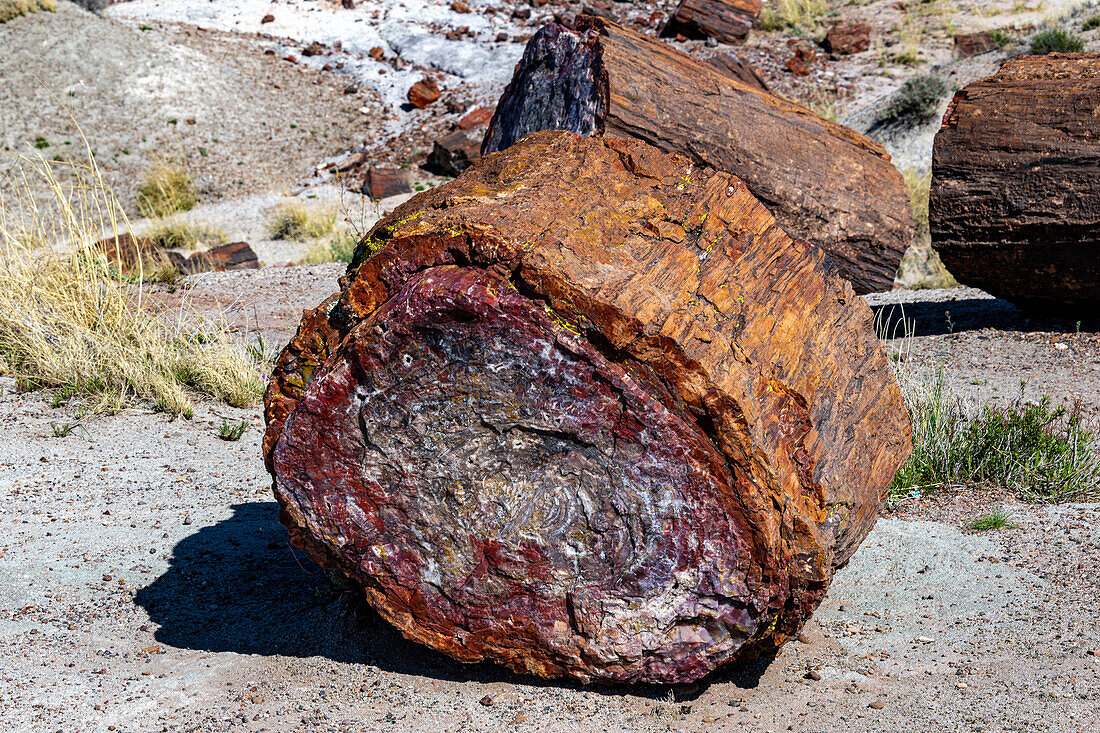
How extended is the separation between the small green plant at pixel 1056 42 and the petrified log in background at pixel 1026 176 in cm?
780

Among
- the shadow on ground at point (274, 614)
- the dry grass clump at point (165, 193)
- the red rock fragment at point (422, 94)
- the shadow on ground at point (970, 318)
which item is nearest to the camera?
the shadow on ground at point (274, 614)

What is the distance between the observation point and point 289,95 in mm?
17656

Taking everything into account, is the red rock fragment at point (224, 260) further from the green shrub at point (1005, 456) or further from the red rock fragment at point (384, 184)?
the green shrub at point (1005, 456)

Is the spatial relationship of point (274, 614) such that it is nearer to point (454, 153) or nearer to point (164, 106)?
point (454, 153)

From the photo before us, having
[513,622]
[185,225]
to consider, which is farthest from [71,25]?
[513,622]

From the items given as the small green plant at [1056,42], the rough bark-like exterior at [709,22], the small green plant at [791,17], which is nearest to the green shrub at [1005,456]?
the small green plant at [1056,42]

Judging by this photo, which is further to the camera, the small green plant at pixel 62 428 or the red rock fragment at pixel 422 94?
the red rock fragment at pixel 422 94

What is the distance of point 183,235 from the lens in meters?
11.6

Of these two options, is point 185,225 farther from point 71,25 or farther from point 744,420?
point 744,420

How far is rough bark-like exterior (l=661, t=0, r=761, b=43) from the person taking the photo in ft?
58.4

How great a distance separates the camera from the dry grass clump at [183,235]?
37.5ft

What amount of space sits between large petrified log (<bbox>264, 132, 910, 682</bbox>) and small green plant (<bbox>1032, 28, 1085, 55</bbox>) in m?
12.7

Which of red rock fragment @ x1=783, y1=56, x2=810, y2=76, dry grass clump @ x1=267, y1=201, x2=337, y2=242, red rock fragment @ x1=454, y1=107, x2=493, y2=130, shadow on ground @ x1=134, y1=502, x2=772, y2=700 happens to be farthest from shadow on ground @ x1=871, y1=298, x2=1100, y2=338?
red rock fragment @ x1=783, y1=56, x2=810, y2=76

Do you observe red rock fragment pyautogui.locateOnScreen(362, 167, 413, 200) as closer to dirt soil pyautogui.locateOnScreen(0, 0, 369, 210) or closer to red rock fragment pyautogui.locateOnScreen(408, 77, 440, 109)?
dirt soil pyautogui.locateOnScreen(0, 0, 369, 210)
